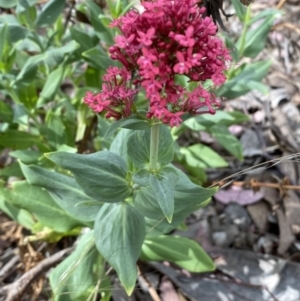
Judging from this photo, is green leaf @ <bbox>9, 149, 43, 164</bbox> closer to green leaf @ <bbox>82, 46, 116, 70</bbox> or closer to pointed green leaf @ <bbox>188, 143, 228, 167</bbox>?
green leaf @ <bbox>82, 46, 116, 70</bbox>

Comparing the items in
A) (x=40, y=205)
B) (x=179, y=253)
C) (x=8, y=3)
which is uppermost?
(x=8, y=3)

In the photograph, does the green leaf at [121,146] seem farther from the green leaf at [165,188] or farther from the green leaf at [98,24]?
the green leaf at [98,24]

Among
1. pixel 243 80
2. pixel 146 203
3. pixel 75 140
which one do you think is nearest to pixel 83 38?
pixel 75 140

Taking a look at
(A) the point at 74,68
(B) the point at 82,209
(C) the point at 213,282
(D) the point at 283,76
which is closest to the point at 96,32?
(A) the point at 74,68

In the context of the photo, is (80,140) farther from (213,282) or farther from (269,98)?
(269,98)

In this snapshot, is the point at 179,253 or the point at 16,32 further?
the point at 16,32

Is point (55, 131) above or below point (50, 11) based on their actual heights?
below

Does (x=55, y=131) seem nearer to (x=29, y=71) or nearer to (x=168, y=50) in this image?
(x=29, y=71)
